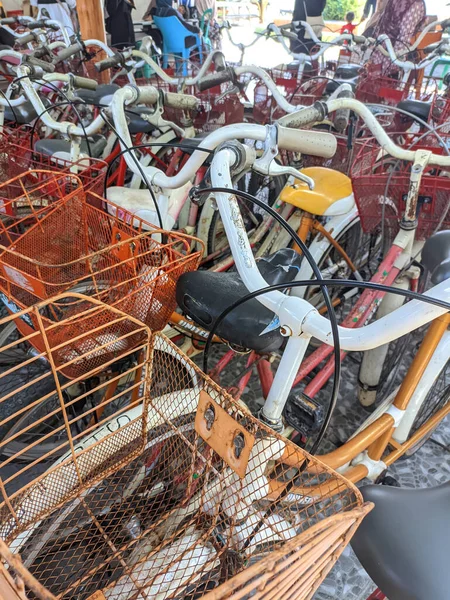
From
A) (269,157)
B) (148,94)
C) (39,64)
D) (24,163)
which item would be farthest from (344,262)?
(39,64)

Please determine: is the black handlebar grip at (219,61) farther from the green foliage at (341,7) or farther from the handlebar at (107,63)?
the green foliage at (341,7)

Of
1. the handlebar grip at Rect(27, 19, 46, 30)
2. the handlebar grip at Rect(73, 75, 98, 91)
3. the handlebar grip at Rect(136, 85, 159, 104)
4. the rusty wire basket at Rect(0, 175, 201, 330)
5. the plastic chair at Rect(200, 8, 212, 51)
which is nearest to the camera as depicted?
the rusty wire basket at Rect(0, 175, 201, 330)

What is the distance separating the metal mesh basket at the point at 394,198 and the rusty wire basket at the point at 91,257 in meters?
0.63

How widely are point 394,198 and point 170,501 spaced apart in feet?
3.79

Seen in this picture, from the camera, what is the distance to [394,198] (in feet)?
4.58

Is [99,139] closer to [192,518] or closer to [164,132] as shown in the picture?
[164,132]

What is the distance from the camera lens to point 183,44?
548 centimetres

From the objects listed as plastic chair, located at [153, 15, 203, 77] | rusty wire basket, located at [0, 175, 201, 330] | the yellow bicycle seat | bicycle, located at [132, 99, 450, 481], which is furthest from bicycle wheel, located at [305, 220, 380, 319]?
plastic chair, located at [153, 15, 203, 77]

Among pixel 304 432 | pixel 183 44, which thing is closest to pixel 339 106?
pixel 304 432

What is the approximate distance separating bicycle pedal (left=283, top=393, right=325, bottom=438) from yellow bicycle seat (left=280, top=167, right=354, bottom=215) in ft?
2.88

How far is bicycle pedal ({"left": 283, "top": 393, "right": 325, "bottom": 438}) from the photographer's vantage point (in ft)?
2.72

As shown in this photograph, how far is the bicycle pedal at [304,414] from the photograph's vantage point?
83cm

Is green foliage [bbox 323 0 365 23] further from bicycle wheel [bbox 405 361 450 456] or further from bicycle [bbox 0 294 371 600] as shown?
bicycle [bbox 0 294 371 600]

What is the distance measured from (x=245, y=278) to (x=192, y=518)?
538 mm
